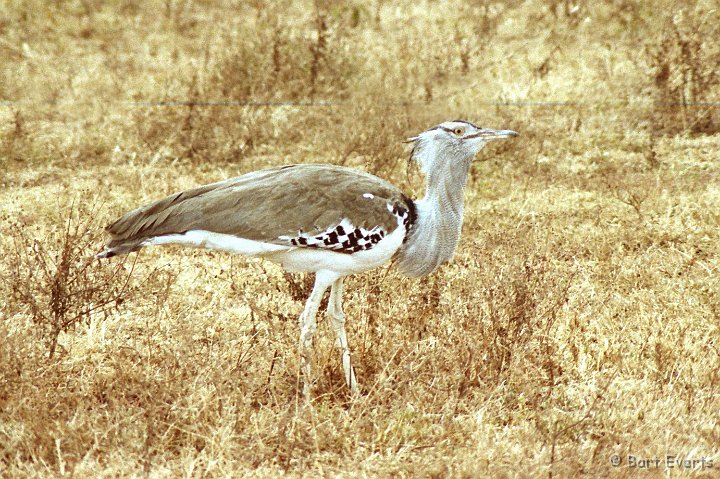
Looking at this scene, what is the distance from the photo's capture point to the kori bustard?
377cm

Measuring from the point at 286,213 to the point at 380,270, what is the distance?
3.54 ft

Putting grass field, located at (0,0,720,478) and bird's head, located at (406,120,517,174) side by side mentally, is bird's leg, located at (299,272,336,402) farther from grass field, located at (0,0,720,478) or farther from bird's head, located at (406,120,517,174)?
bird's head, located at (406,120,517,174)

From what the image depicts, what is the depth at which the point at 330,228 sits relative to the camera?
376 centimetres

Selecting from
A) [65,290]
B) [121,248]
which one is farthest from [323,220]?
[65,290]

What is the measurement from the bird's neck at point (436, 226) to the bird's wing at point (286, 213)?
72 millimetres

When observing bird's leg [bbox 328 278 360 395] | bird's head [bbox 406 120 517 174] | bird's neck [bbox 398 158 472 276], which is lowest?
bird's leg [bbox 328 278 360 395]

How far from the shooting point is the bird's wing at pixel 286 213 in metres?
3.76

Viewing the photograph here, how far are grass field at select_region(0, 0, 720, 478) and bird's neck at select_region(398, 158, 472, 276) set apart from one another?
304 mm

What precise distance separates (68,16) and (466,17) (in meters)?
3.60

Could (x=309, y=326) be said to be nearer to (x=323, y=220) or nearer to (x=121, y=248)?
(x=323, y=220)

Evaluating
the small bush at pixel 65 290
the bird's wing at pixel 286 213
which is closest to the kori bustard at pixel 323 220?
the bird's wing at pixel 286 213

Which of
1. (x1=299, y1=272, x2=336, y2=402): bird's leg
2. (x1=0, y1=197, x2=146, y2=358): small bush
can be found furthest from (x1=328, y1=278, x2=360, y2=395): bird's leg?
(x1=0, y1=197, x2=146, y2=358): small bush

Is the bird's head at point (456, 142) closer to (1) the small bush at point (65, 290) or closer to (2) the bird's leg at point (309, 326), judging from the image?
(2) the bird's leg at point (309, 326)

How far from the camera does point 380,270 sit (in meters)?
4.78
